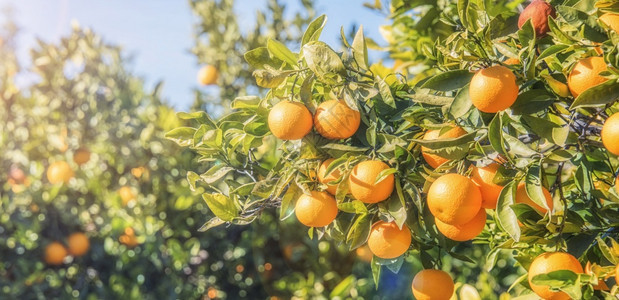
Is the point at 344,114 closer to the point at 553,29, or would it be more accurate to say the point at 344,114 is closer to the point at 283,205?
the point at 283,205

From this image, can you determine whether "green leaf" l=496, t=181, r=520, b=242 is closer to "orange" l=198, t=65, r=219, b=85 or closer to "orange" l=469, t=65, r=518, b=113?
"orange" l=469, t=65, r=518, b=113

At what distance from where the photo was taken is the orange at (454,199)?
0.83 metres

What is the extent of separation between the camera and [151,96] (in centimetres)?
248

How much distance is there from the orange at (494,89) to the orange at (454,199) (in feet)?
0.42

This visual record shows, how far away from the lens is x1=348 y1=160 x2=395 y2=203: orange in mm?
874

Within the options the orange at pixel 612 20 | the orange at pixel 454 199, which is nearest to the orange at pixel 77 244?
the orange at pixel 454 199

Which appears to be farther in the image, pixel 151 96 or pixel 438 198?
pixel 151 96

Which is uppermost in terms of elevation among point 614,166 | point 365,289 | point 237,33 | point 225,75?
point 614,166

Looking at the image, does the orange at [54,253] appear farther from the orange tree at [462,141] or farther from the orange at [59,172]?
the orange tree at [462,141]

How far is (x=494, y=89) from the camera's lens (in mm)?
808

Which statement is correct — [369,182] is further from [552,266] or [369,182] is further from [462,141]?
[552,266]

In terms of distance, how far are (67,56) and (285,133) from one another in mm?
2250

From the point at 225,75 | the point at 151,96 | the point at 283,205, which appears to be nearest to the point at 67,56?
the point at 151,96

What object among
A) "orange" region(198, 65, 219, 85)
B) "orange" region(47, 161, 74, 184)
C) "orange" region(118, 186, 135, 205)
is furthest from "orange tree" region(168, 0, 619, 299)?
"orange" region(198, 65, 219, 85)
